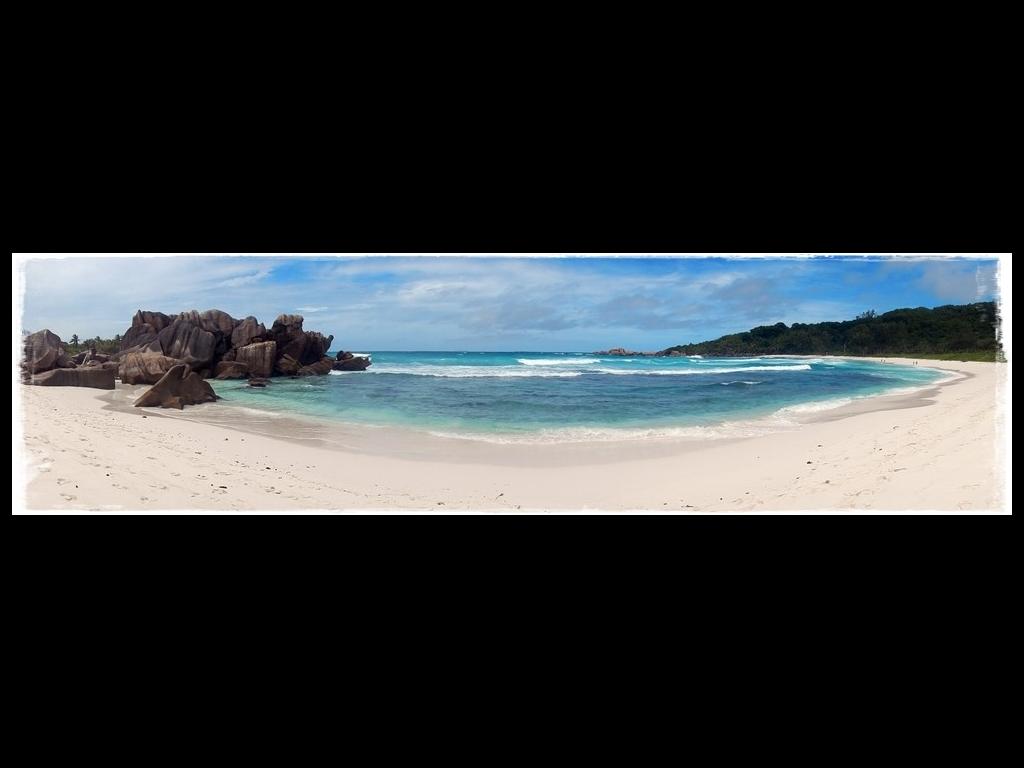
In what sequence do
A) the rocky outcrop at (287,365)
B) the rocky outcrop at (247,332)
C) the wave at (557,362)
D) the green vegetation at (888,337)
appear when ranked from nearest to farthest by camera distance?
the green vegetation at (888,337), the rocky outcrop at (247,332), the rocky outcrop at (287,365), the wave at (557,362)

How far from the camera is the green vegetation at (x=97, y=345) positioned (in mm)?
3701

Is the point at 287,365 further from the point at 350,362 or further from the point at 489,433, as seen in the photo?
the point at 489,433

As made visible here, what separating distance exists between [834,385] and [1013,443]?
1167 millimetres

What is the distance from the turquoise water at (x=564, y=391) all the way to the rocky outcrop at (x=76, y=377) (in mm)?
776

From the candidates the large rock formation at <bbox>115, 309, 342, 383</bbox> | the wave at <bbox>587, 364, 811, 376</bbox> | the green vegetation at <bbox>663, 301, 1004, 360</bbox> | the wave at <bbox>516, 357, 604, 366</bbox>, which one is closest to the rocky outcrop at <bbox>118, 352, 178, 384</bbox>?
the large rock formation at <bbox>115, 309, 342, 383</bbox>

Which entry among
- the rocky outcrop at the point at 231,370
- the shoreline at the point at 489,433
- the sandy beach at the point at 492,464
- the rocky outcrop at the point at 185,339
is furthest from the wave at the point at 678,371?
the rocky outcrop at the point at 185,339

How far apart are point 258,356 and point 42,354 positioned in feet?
4.78

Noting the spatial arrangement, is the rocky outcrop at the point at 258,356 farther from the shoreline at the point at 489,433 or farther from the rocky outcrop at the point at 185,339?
the shoreline at the point at 489,433

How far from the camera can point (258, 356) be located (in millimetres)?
3830

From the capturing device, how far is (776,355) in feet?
12.9

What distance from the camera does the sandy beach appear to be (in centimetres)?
353

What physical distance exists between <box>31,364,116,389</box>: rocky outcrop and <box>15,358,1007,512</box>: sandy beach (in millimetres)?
52

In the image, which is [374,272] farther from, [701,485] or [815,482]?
[815,482]

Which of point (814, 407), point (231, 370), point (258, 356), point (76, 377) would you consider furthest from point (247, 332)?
point (814, 407)
